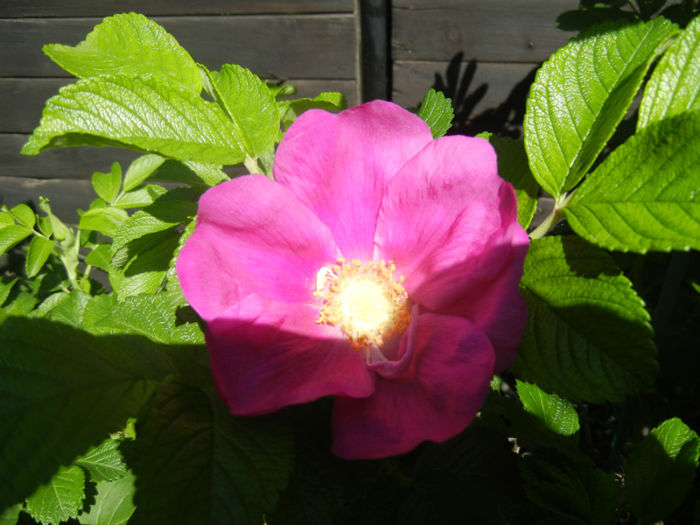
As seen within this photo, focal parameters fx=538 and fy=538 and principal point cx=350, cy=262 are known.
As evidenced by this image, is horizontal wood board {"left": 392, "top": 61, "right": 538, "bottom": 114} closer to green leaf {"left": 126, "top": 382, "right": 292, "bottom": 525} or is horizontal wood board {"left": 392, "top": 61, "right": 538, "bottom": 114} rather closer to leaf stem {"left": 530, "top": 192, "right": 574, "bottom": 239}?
leaf stem {"left": 530, "top": 192, "right": 574, "bottom": 239}

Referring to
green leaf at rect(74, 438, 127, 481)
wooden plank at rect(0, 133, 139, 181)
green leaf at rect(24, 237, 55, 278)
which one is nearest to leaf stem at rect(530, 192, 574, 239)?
green leaf at rect(74, 438, 127, 481)

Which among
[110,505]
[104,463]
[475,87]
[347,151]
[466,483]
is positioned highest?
[347,151]

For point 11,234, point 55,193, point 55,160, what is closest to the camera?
point 11,234

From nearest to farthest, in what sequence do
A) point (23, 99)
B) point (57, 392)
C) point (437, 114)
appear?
1. point (57, 392)
2. point (437, 114)
3. point (23, 99)

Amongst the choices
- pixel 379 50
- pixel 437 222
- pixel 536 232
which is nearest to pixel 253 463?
pixel 437 222

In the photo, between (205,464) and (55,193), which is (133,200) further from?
(55,193)

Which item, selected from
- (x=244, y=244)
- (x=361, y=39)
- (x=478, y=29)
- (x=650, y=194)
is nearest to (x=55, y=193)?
(x=361, y=39)

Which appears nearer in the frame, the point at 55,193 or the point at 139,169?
the point at 139,169
